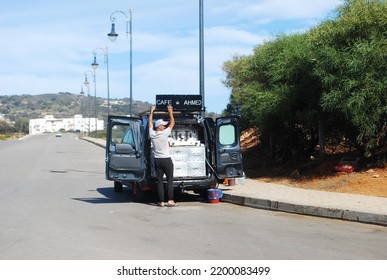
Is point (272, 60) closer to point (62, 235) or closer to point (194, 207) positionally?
point (194, 207)

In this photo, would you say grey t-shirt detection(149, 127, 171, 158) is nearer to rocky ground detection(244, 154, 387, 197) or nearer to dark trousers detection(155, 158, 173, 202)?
dark trousers detection(155, 158, 173, 202)

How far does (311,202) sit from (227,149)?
2.60 metres

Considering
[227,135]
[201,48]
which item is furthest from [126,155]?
[201,48]

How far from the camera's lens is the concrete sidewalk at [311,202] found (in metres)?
9.66

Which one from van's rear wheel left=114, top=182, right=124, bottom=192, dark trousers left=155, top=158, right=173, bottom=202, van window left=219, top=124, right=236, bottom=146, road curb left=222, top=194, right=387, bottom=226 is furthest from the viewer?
van's rear wheel left=114, top=182, right=124, bottom=192

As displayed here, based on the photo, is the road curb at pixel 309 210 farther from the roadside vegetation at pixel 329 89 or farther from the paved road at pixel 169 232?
the roadside vegetation at pixel 329 89

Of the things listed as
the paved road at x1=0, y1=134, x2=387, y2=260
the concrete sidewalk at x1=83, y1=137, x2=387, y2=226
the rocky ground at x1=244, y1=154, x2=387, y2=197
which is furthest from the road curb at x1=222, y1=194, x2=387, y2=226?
the rocky ground at x1=244, y1=154, x2=387, y2=197

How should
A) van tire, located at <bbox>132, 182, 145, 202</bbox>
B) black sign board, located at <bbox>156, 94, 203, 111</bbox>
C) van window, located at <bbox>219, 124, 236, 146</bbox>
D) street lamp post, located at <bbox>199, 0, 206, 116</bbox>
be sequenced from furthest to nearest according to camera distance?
street lamp post, located at <bbox>199, 0, 206, 116</bbox> → van window, located at <bbox>219, 124, 236, 146</bbox> → van tire, located at <bbox>132, 182, 145, 202</bbox> → black sign board, located at <bbox>156, 94, 203, 111</bbox>

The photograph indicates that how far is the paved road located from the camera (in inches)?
282

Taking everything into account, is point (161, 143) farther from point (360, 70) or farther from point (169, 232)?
point (360, 70)

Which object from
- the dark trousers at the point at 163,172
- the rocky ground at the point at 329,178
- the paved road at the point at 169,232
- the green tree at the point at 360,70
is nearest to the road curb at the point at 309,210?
the paved road at the point at 169,232

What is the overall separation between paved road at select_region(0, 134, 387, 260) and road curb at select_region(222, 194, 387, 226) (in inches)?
9.6

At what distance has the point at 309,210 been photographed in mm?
10430

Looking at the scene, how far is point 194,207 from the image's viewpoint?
11734 millimetres
